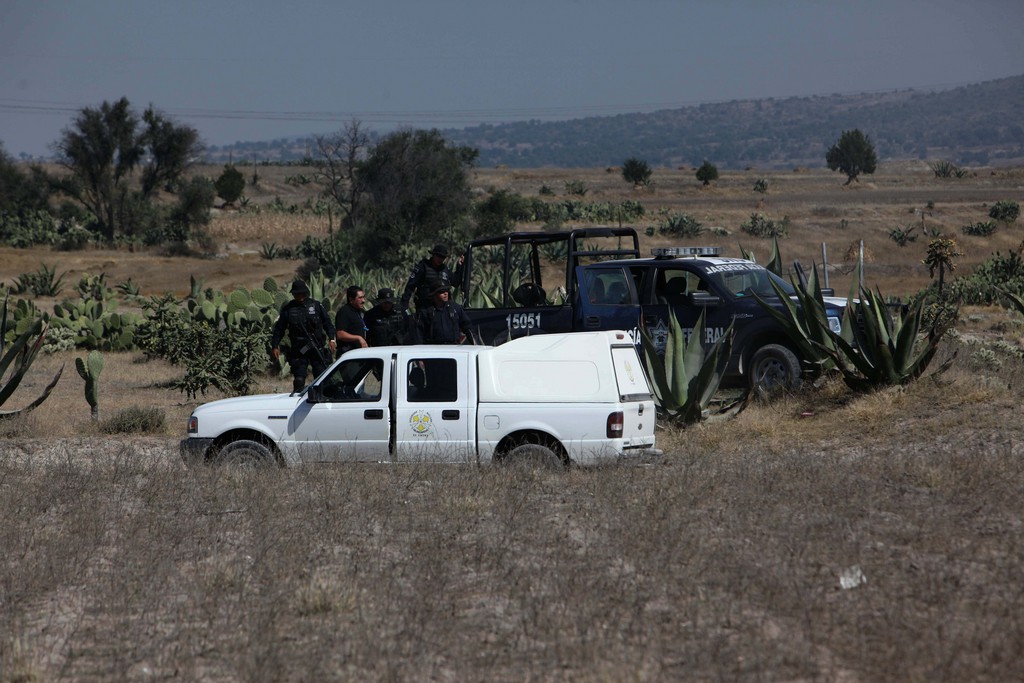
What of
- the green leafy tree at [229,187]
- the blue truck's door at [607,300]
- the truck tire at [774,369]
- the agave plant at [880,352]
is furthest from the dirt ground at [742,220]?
the agave plant at [880,352]

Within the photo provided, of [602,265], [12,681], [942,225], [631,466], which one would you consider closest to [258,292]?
[602,265]

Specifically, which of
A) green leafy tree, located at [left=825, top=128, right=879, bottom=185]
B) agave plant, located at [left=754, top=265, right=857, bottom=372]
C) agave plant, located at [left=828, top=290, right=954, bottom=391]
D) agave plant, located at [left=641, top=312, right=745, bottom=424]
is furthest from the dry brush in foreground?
green leafy tree, located at [left=825, top=128, right=879, bottom=185]

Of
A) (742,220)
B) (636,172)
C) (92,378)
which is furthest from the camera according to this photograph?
(636,172)

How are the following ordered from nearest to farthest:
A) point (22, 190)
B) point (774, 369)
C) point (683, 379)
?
1. point (683, 379)
2. point (774, 369)
3. point (22, 190)

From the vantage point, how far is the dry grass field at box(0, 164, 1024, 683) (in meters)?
5.35

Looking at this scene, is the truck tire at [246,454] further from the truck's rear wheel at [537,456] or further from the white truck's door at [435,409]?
the truck's rear wheel at [537,456]

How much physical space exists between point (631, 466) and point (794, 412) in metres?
3.30

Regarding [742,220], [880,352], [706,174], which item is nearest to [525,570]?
[880,352]

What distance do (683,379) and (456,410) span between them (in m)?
3.07

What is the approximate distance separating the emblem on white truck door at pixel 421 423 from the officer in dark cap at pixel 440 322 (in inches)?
105

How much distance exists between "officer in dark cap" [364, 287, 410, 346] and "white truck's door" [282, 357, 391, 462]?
3.12m

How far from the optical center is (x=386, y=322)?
1334 centimetres

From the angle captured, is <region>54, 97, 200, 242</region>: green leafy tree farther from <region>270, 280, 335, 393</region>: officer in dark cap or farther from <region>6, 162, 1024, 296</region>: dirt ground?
<region>270, 280, 335, 393</region>: officer in dark cap

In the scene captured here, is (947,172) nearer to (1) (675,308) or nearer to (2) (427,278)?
(1) (675,308)
